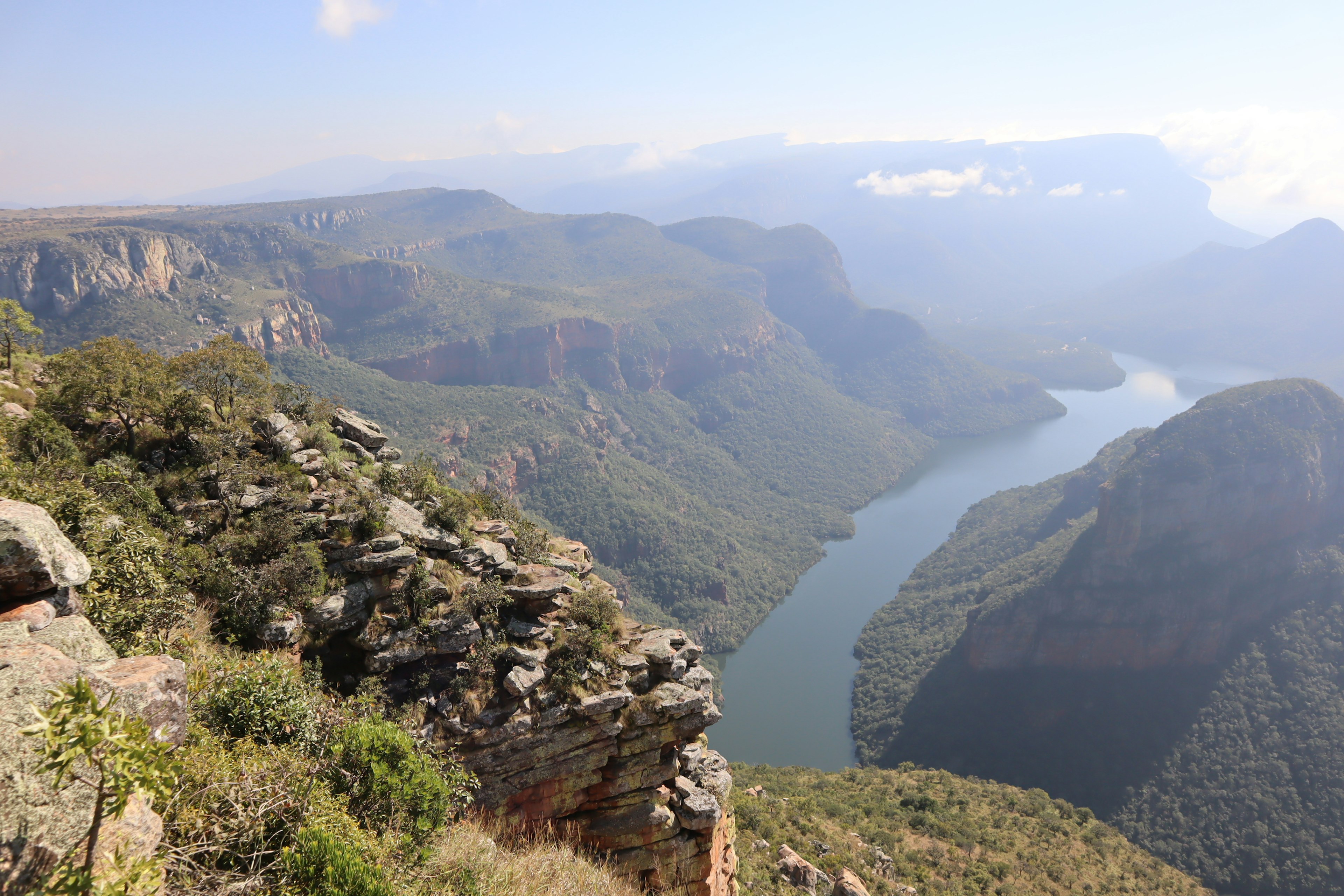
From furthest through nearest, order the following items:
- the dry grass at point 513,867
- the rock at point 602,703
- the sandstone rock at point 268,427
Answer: the sandstone rock at point 268,427 → the rock at point 602,703 → the dry grass at point 513,867

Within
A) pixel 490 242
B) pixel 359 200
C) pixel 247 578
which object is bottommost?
pixel 247 578

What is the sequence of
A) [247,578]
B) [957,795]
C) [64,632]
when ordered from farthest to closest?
[957,795], [247,578], [64,632]

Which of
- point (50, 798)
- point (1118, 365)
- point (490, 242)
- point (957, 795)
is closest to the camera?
point (50, 798)

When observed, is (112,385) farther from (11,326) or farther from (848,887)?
(848,887)

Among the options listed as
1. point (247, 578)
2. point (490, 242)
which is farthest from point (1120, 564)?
point (490, 242)

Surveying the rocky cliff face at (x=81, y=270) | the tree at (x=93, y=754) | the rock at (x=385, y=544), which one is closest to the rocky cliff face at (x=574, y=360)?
the rocky cliff face at (x=81, y=270)

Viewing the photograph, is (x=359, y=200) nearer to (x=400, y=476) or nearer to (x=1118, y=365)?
(x=400, y=476)

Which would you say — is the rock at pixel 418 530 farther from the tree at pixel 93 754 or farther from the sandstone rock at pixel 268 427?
the tree at pixel 93 754
